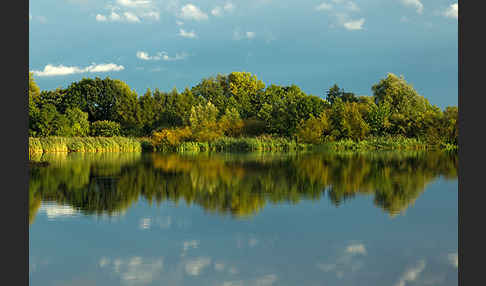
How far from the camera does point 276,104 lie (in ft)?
139

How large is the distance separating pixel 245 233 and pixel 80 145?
1238 inches

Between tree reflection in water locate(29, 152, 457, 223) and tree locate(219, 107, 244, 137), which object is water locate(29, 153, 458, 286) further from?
tree locate(219, 107, 244, 137)

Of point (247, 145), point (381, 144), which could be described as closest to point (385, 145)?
point (381, 144)

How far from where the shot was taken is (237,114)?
4409cm

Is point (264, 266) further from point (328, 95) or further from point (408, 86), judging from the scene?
point (328, 95)

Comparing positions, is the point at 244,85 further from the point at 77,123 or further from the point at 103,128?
the point at 77,123

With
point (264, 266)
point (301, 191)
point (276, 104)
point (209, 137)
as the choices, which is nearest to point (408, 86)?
point (276, 104)

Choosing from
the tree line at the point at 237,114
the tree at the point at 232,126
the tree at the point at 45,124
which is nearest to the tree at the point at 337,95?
the tree line at the point at 237,114

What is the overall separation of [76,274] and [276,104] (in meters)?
37.6

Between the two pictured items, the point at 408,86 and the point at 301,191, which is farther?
the point at 408,86

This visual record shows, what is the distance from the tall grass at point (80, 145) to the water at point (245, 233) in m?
22.3

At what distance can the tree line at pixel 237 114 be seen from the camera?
37312 millimetres

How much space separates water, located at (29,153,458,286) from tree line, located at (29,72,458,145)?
25086 mm

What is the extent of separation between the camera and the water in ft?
17.9
